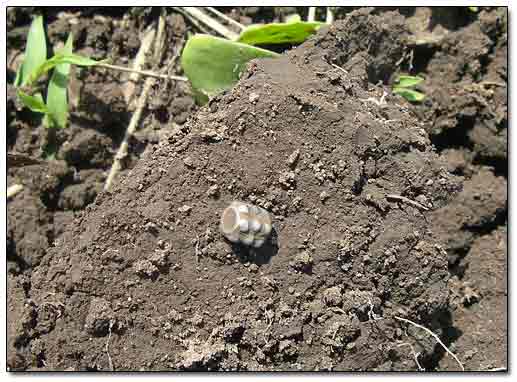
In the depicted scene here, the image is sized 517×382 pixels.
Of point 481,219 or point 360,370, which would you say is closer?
point 360,370

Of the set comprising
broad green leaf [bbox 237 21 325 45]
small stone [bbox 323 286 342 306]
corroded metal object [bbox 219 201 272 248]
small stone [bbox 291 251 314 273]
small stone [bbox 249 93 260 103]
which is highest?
broad green leaf [bbox 237 21 325 45]

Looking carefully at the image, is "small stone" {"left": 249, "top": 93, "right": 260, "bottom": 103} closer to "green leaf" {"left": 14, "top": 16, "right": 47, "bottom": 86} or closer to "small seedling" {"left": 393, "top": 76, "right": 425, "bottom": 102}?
"small seedling" {"left": 393, "top": 76, "right": 425, "bottom": 102}

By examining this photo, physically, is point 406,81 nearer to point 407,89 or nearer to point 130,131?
point 407,89

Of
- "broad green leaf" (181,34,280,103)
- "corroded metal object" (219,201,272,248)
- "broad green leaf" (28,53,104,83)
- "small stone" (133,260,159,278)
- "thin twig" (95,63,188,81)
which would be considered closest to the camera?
"corroded metal object" (219,201,272,248)

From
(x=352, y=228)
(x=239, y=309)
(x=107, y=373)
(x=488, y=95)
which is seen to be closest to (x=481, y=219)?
(x=488, y=95)

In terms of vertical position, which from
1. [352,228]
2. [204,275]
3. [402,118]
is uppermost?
[402,118]

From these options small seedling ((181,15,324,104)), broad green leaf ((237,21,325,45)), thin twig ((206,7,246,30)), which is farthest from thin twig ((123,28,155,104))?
broad green leaf ((237,21,325,45))

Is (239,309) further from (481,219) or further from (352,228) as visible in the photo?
(481,219)
